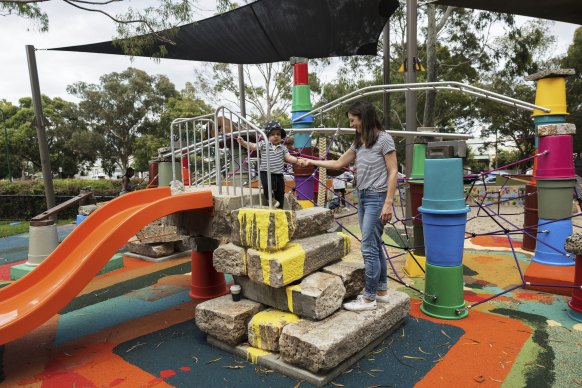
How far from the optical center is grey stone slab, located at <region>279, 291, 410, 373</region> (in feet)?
8.98

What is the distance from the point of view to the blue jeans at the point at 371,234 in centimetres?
321

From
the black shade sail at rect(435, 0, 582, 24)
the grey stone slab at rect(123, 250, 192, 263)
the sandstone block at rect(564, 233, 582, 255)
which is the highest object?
the black shade sail at rect(435, 0, 582, 24)

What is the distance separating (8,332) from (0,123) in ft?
136

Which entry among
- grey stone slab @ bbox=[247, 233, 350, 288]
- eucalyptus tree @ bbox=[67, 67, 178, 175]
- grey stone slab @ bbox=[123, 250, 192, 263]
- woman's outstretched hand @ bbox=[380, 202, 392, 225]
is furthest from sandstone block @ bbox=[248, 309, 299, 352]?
eucalyptus tree @ bbox=[67, 67, 178, 175]

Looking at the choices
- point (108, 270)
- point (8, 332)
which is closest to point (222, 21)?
point (108, 270)

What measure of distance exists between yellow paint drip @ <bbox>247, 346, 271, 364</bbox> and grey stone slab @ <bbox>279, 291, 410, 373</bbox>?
0.23 m

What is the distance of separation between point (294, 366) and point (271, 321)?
405 mm

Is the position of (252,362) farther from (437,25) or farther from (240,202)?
(437,25)

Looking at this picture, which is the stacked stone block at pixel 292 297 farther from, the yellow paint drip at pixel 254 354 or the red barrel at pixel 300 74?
the red barrel at pixel 300 74

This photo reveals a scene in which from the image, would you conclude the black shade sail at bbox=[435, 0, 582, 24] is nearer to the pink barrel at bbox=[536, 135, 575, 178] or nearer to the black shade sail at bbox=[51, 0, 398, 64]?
the pink barrel at bbox=[536, 135, 575, 178]

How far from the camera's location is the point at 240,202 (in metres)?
3.85

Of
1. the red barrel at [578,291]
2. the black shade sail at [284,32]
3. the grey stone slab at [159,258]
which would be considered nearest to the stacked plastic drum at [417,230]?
the red barrel at [578,291]

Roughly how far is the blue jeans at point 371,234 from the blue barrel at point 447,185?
84cm

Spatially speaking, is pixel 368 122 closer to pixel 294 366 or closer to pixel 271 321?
pixel 271 321
